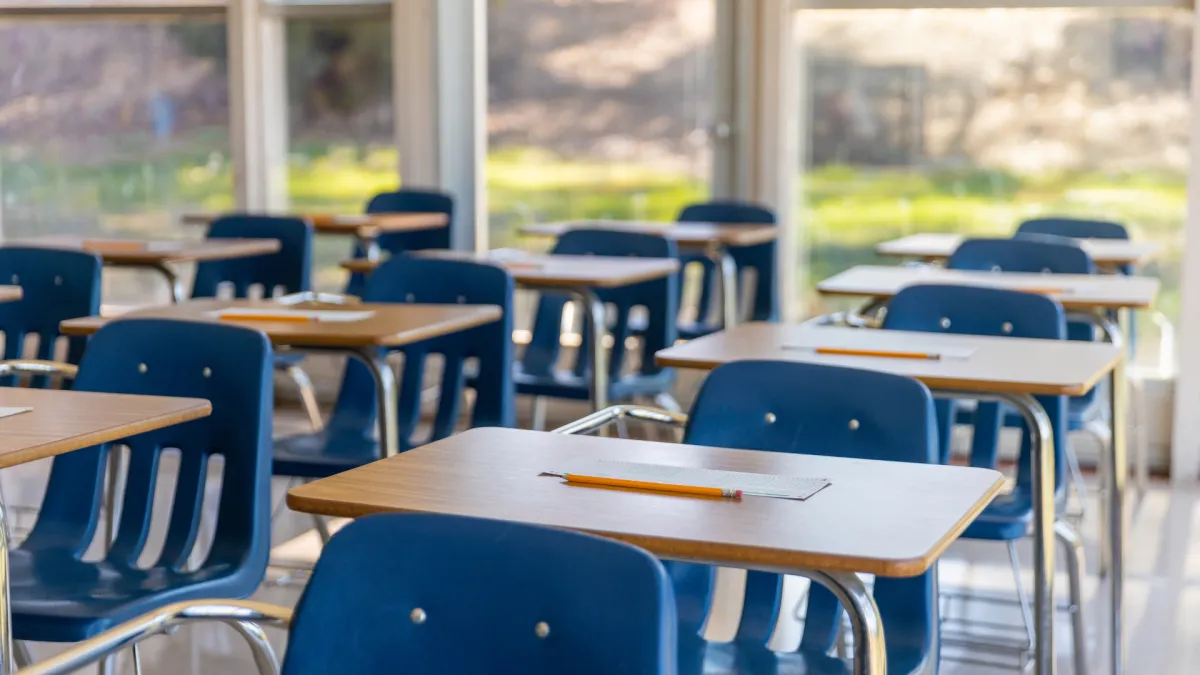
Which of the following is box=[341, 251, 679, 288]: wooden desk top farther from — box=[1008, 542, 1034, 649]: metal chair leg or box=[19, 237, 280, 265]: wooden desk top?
box=[1008, 542, 1034, 649]: metal chair leg

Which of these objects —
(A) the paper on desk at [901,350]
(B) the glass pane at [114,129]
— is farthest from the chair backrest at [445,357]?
(B) the glass pane at [114,129]

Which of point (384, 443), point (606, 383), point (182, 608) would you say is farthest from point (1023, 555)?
point (182, 608)

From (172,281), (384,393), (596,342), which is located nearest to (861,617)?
(384,393)

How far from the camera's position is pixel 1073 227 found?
5531mm

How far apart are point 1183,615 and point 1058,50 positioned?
8.83ft

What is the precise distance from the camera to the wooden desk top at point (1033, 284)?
3.88 meters

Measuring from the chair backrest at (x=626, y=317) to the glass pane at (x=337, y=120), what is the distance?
2.32m

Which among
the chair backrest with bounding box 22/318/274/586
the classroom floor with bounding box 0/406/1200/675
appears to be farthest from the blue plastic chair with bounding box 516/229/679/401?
the chair backrest with bounding box 22/318/274/586

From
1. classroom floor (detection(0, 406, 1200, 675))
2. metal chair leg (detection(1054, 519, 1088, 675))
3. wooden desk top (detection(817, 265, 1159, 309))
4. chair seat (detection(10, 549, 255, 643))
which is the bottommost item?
classroom floor (detection(0, 406, 1200, 675))

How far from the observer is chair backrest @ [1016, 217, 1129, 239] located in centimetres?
548

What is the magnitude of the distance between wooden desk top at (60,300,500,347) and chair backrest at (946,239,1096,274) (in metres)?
1.54

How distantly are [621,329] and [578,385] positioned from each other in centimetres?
47

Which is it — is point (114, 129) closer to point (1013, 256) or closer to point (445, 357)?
point (445, 357)

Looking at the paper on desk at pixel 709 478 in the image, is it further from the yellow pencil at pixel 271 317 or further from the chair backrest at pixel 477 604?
the yellow pencil at pixel 271 317
